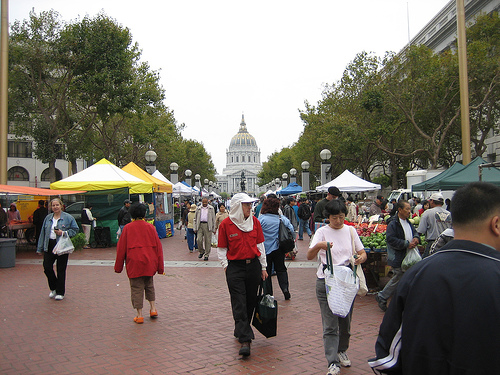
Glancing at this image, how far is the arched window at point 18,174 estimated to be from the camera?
154 ft

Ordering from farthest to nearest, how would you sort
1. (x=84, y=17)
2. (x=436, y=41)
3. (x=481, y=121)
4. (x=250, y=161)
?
(x=250, y=161), (x=436, y=41), (x=481, y=121), (x=84, y=17)

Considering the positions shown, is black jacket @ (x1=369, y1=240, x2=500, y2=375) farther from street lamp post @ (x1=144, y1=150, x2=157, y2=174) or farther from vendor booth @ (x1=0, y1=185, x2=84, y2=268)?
street lamp post @ (x1=144, y1=150, x2=157, y2=174)

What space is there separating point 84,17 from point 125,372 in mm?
21497

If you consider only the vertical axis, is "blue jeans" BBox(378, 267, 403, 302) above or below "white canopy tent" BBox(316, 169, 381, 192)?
below

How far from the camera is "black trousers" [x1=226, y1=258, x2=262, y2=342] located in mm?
Answer: 5320

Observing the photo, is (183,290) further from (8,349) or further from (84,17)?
(84,17)

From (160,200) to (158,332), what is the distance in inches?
574

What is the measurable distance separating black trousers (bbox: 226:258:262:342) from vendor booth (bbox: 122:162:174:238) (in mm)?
13345

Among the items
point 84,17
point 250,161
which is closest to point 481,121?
point 84,17

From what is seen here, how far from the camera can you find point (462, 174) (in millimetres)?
11445

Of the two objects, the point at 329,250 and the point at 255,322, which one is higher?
the point at 329,250

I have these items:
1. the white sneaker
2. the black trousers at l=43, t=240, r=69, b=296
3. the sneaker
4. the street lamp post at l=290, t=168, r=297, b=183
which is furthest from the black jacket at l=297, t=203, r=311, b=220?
the street lamp post at l=290, t=168, r=297, b=183

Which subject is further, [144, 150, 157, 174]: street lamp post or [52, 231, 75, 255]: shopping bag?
[144, 150, 157, 174]: street lamp post

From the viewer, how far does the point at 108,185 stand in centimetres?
1617
